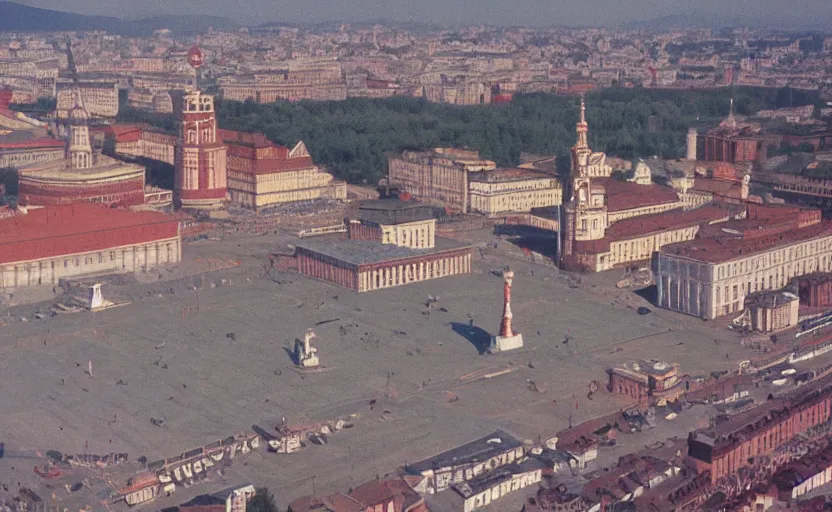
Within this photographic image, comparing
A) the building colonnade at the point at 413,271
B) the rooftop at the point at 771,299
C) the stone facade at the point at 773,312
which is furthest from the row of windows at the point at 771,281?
the building colonnade at the point at 413,271

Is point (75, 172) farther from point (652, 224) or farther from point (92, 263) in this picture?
point (652, 224)

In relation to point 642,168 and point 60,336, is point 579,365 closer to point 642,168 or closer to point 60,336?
point 60,336

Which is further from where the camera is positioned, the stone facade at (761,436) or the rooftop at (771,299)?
the rooftop at (771,299)

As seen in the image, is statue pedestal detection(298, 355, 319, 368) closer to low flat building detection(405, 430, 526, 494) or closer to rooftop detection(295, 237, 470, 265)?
low flat building detection(405, 430, 526, 494)

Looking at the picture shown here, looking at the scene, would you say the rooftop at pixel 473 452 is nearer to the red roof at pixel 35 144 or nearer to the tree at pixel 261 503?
the tree at pixel 261 503

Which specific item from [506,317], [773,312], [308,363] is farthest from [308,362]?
[773,312]

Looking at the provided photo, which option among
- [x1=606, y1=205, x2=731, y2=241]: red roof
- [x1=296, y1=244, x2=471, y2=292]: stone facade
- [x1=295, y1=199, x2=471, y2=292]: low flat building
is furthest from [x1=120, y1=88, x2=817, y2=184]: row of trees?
[x1=296, y1=244, x2=471, y2=292]: stone facade

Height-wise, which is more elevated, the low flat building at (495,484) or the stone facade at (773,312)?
the stone facade at (773,312)
